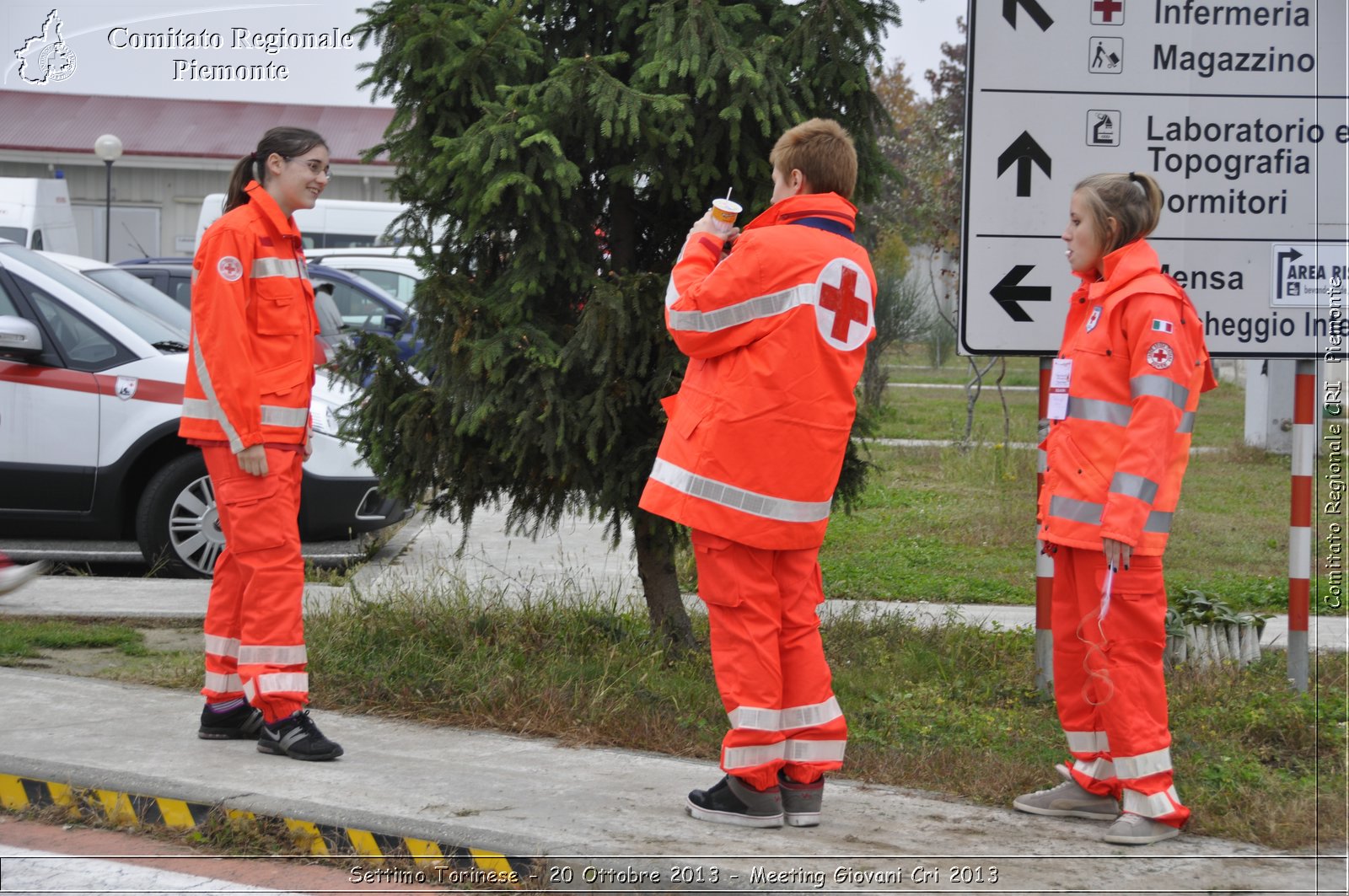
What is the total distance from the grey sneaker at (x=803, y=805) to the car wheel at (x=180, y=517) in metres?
4.68

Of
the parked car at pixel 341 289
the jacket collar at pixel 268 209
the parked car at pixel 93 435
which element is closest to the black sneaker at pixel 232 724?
the jacket collar at pixel 268 209

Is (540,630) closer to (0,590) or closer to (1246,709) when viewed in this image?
(0,590)

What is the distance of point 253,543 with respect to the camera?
486 centimetres

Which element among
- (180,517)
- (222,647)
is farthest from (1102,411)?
(180,517)

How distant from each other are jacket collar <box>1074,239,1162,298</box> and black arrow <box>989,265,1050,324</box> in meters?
1.28

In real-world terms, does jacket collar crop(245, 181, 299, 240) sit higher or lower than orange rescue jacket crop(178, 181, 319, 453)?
higher

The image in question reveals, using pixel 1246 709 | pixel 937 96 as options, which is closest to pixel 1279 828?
pixel 1246 709

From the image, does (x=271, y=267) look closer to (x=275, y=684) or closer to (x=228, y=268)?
(x=228, y=268)

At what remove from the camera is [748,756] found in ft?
14.0

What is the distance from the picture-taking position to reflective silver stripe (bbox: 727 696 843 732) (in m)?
4.26

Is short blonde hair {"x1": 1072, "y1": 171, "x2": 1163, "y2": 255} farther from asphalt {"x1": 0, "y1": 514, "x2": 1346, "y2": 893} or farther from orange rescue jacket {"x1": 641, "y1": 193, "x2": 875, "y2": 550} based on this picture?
asphalt {"x1": 0, "y1": 514, "x2": 1346, "y2": 893}

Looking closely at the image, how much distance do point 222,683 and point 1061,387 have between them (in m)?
3.10

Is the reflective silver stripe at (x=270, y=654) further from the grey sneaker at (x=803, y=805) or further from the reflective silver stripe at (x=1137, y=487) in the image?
the reflective silver stripe at (x=1137, y=487)

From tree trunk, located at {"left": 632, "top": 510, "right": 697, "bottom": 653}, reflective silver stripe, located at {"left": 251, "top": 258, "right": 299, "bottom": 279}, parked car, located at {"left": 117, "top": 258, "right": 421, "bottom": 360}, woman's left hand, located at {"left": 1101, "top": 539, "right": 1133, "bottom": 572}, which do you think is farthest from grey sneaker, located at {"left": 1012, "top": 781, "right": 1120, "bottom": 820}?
parked car, located at {"left": 117, "top": 258, "right": 421, "bottom": 360}
